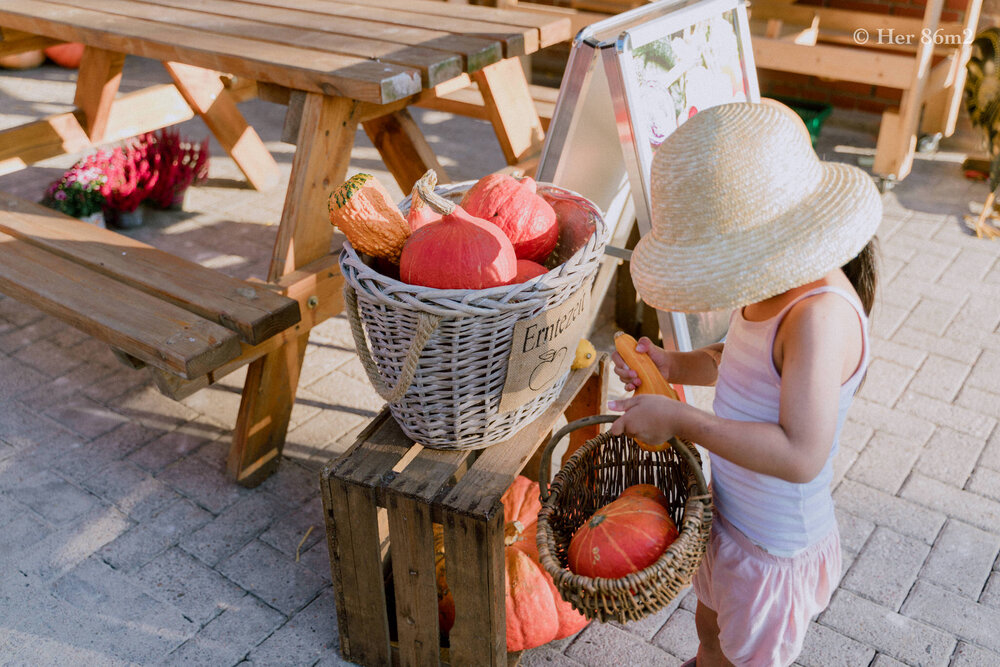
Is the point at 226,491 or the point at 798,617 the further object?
the point at 226,491

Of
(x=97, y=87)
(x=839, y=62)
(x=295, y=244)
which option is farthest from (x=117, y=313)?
(x=839, y=62)

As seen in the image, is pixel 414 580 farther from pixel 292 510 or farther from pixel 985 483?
pixel 985 483

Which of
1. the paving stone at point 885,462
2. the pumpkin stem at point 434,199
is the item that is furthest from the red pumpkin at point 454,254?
the paving stone at point 885,462

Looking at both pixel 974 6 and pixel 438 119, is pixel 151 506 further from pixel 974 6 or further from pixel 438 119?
pixel 974 6

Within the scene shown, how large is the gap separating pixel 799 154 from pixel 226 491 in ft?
6.95

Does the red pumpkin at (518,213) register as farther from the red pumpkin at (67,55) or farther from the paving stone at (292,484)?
the red pumpkin at (67,55)

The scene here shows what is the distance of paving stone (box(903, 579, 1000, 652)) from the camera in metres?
2.17

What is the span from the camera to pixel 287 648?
2180mm

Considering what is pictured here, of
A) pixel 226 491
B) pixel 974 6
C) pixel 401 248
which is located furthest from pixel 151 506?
pixel 974 6

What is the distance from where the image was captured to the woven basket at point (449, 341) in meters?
1.65

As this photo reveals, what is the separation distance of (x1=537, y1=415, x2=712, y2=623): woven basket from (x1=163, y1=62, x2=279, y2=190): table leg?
3002 mm

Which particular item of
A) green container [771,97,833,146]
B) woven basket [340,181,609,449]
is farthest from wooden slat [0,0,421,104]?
green container [771,97,833,146]

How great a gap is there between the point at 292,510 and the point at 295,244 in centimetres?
86

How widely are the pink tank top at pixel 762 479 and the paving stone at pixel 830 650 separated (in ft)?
2.23
